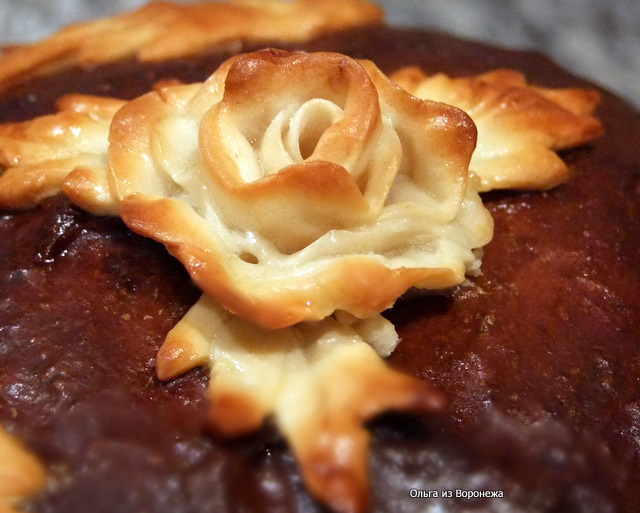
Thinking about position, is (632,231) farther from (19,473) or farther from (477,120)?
(19,473)

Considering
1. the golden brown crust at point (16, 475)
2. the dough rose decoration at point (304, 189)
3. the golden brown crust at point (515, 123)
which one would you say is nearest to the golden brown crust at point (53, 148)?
the dough rose decoration at point (304, 189)

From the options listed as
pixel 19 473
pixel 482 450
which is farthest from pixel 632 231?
pixel 19 473

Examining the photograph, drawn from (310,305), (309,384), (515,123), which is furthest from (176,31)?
(309,384)

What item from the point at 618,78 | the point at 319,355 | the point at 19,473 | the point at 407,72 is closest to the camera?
the point at 19,473

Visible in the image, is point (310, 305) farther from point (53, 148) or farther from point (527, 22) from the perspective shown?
point (527, 22)

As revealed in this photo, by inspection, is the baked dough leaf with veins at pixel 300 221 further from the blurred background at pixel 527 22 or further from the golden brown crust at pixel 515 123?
the blurred background at pixel 527 22

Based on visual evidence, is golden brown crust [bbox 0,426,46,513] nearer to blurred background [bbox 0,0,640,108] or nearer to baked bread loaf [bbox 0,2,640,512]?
baked bread loaf [bbox 0,2,640,512]
